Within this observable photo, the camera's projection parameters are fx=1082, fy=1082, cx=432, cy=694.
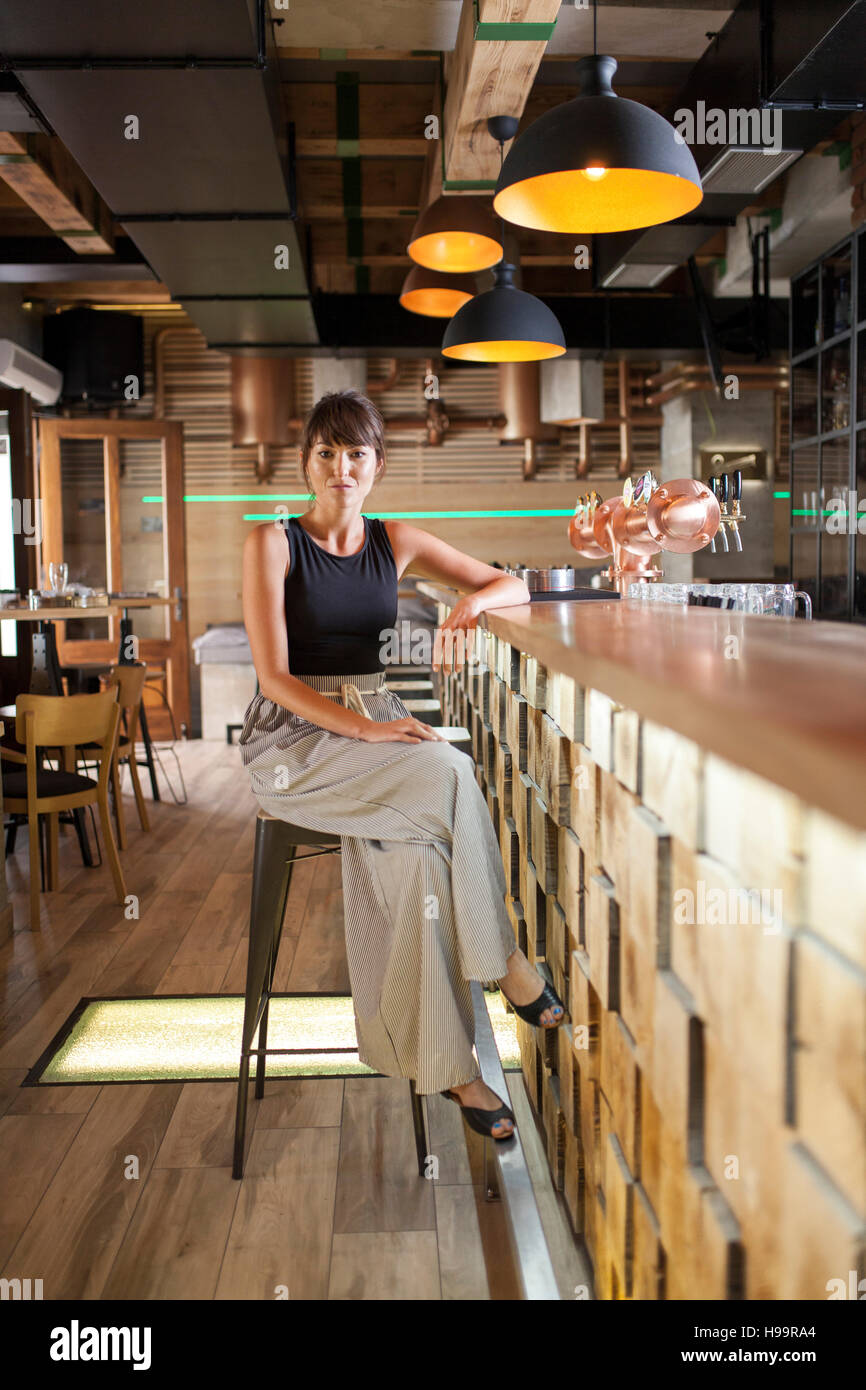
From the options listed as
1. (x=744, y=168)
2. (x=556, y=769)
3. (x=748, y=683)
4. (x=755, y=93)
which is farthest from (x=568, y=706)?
(x=744, y=168)

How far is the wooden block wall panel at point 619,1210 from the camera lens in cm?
158

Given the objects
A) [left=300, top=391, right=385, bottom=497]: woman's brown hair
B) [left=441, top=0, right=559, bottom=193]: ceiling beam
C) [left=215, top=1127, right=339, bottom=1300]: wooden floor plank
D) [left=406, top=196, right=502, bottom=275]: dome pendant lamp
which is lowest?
[left=215, top=1127, right=339, bottom=1300]: wooden floor plank

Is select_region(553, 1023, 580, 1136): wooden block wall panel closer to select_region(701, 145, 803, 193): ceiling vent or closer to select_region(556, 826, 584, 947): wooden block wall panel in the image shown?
select_region(556, 826, 584, 947): wooden block wall panel

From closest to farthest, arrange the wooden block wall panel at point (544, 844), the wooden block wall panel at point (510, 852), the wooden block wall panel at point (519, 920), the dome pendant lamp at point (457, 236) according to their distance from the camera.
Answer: the wooden block wall panel at point (544, 844) → the wooden block wall panel at point (519, 920) → the wooden block wall panel at point (510, 852) → the dome pendant lamp at point (457, 236)

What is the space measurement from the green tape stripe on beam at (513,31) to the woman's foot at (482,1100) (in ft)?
10.00

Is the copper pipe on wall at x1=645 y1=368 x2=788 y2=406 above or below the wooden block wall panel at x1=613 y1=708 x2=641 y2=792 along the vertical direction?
above

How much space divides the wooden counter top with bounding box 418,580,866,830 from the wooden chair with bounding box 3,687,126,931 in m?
2.57

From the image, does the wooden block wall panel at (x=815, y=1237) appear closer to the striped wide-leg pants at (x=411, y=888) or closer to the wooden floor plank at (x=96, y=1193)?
the striped wide-leg pants at (x=411, y=888)

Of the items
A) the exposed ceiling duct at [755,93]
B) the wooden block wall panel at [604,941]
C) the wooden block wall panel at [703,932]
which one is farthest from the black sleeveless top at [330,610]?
the exposed ceiling duct at [755,93]

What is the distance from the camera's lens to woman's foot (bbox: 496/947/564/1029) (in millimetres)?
2121

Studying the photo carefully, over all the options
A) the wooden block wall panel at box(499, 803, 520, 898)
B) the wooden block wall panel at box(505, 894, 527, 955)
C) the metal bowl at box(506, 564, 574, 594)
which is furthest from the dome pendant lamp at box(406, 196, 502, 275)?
the wooden block wall panel at box(505, 894, 527, 955)

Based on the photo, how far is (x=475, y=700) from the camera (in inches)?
159

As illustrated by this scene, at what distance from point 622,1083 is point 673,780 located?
58cm

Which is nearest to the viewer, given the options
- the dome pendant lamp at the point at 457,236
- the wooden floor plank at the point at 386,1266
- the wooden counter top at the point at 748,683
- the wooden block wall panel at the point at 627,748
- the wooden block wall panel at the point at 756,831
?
the wooden counter top at the point at 748,683
